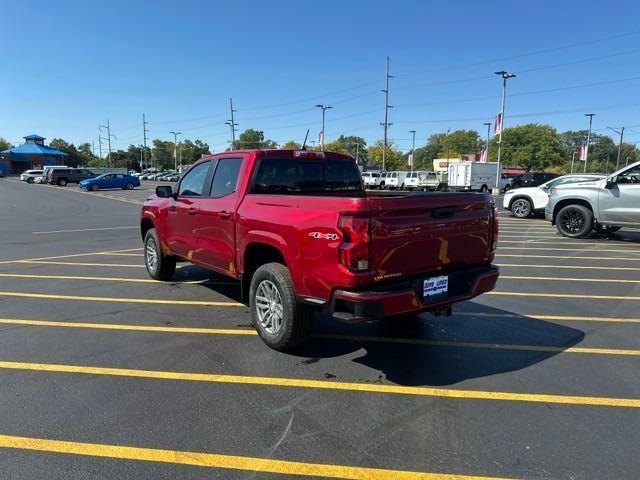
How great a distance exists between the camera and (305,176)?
559cm

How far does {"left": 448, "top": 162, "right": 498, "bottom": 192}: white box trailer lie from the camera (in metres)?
44.3

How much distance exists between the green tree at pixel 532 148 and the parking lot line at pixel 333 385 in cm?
9833

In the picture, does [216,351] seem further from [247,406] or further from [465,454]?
[465,454]

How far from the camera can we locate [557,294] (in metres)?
6.99

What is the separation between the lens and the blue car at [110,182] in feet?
141

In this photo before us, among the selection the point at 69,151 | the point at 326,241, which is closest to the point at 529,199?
the point at 326,241

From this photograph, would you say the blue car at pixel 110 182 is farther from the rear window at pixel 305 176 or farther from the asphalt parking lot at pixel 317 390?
the rear window at pixel 305 176

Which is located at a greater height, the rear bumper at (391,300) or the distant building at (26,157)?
the distant building at (26,157)

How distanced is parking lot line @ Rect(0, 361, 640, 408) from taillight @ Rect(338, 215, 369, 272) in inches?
40.2

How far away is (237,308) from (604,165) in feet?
465

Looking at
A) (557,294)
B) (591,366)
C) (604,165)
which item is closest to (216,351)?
(591,366)

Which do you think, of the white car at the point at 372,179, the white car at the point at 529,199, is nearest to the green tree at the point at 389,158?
the white car at the point at 372,179

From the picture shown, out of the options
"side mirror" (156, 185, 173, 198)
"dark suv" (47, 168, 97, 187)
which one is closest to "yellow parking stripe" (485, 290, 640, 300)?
"side mirror" (156, 185, 173, 198)

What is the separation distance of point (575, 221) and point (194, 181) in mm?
10488
